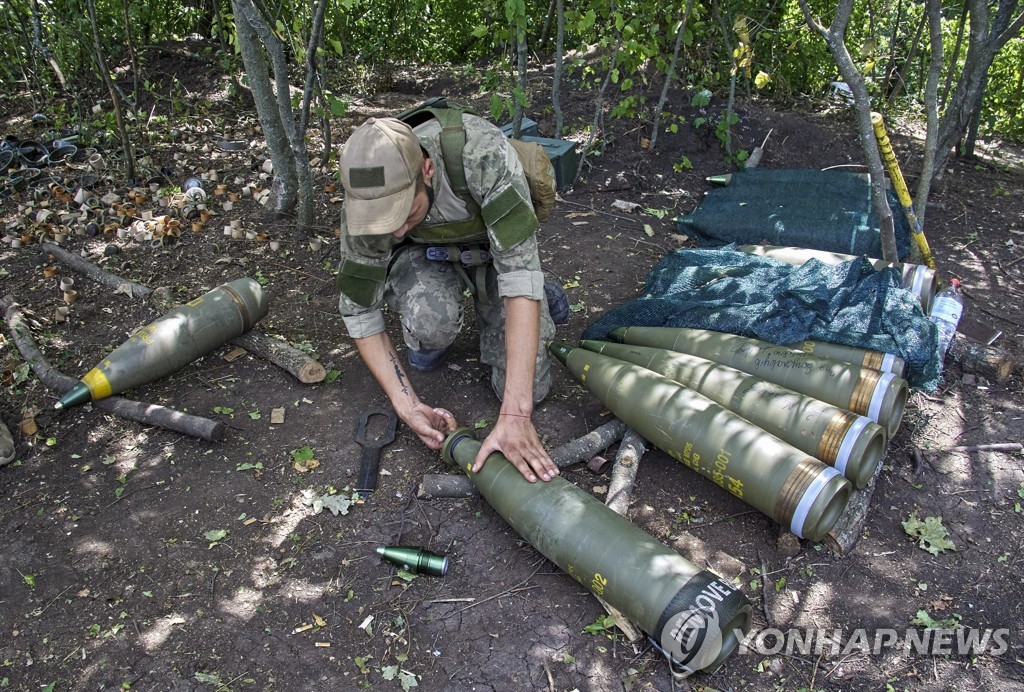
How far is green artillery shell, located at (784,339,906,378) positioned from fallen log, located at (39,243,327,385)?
263 centimetres

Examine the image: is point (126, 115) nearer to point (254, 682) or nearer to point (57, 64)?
point (57, 64)

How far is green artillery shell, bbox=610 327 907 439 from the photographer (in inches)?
124

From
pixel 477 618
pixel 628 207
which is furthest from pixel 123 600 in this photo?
pixel 628 207

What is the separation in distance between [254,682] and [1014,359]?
4188mm

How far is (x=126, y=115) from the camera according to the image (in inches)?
273

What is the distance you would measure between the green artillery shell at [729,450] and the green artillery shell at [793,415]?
0.44 feet

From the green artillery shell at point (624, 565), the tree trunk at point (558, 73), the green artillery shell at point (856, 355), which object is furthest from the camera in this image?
the tree trunk at point (558, 73)

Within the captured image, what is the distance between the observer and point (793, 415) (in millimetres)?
3045

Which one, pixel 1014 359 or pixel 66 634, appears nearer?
pixel 66 634

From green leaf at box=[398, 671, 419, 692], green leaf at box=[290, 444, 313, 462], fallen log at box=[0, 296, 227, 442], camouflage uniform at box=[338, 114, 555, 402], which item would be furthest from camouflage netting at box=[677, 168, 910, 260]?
green leaf at box=[398, 671, 419, 692]

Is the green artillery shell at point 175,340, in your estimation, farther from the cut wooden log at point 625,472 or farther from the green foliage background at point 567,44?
the green foliage background at point 567,44

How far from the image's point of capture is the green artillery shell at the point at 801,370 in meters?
3.15

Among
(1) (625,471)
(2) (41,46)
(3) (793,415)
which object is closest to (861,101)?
(3) (793,415)

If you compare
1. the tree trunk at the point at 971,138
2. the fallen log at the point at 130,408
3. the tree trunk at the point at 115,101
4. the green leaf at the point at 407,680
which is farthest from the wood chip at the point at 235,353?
the tree trunk at the point at 971,138
